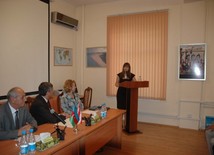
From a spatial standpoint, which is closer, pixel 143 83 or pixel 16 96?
pixel 16 96

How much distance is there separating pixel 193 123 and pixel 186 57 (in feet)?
5.35

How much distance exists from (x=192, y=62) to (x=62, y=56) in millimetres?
3406

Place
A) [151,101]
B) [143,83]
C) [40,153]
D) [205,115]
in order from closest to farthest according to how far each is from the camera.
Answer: [40,153], [143,83], [205,115], [151,101]

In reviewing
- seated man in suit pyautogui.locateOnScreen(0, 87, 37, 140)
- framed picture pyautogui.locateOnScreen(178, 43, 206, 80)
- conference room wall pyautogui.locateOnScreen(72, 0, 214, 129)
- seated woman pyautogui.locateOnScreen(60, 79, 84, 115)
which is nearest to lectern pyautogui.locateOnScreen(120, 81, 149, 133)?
conference room wall pyautogui.locateOnScreen(72, 0, 214, 129)

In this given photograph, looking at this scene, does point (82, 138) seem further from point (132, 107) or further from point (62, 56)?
point (62, 56)

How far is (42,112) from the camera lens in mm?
2631

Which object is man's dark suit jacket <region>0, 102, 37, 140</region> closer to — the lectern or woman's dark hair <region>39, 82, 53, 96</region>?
woman's dark hair <region>39, 82, 53, 96</region>

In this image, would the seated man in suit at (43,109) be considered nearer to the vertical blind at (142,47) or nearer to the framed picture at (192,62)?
the vertical blind at (142,47)

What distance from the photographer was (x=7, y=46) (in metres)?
3.72

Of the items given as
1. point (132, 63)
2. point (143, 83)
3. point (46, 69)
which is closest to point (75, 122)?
point (143, 83)

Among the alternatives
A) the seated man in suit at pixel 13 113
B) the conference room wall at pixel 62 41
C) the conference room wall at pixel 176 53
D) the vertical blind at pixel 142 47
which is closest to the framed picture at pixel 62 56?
the conference room wall at pixel 62 41

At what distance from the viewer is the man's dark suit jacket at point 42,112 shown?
8.59 feet

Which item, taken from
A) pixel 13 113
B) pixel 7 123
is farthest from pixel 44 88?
pixel 7 123

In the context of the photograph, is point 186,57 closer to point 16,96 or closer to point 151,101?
point 151,101
